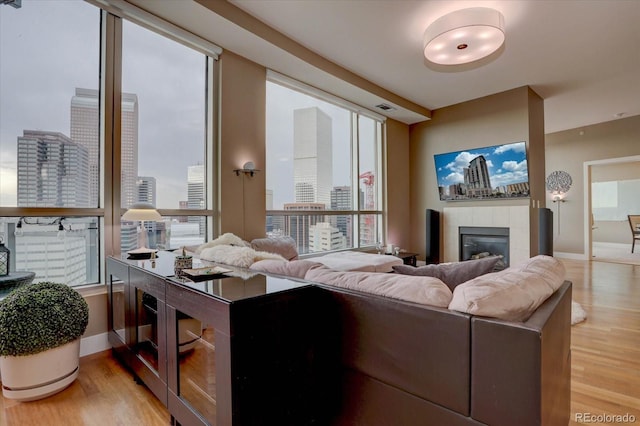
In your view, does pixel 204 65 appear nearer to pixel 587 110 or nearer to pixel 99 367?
pixel 99 367

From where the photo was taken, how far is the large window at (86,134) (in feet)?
8.29

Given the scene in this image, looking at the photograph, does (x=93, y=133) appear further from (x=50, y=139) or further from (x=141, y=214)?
(x=141, y=214)

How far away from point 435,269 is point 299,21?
2958mm

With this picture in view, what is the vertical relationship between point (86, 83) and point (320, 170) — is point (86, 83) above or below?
above

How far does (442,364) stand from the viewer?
3.69 feet

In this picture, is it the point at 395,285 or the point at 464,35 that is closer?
the point at 395,285

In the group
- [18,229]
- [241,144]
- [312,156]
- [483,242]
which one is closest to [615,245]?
[483,242]

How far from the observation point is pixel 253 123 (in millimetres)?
3961

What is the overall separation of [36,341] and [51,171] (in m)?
1.45

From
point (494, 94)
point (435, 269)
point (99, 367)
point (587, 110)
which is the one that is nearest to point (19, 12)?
A: point (99, 367)

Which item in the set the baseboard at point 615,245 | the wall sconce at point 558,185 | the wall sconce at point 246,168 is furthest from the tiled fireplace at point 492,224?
the baseboard at point 615,245

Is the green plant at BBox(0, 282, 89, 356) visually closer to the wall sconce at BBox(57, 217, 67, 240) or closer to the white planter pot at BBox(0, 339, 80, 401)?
the white planter pot at BBox(0, 339, 80, 401)

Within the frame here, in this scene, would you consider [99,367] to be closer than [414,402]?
No

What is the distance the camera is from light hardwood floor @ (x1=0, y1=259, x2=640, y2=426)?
70.7 inches
